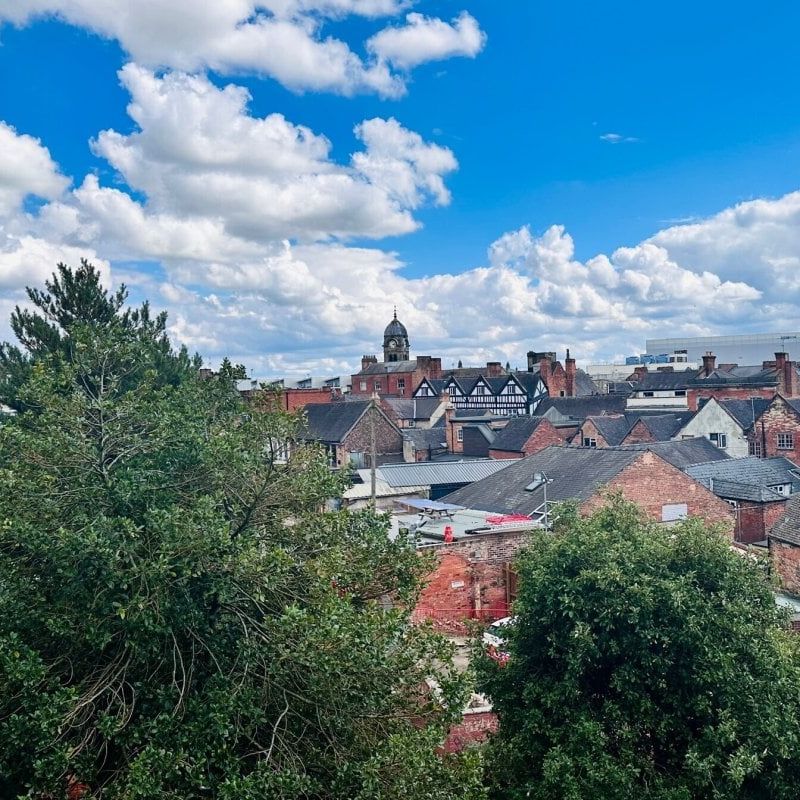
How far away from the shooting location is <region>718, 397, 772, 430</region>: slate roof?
148 feet

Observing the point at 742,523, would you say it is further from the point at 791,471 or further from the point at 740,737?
the point at 740,737

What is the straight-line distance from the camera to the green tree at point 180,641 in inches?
313

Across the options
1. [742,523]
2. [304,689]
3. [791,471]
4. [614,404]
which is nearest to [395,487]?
[742,523]

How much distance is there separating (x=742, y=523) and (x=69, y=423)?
29391 mm

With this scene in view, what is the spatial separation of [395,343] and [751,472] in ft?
227

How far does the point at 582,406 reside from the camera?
202 ft

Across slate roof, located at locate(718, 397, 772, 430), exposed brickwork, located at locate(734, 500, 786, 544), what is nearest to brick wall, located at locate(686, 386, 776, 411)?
slate roof, located at locate(718, 397, 772, 430)

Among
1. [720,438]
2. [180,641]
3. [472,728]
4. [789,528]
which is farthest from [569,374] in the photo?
[180,641]

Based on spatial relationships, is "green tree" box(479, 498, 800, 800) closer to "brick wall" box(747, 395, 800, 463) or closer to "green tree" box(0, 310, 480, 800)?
"green tree" box(0, 310, 480, 800)

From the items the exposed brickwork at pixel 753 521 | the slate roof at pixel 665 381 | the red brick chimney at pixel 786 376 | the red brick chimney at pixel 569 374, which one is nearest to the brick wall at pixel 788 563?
the exposed brickwork at pixel 753 521

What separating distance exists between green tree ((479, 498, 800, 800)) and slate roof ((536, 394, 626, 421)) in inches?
1916

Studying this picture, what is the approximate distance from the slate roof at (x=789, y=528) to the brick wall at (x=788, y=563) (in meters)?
0.20

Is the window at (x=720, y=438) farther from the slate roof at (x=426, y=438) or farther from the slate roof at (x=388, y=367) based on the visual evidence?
the slate roof at (x=388, y=367)

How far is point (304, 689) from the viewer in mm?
9180
